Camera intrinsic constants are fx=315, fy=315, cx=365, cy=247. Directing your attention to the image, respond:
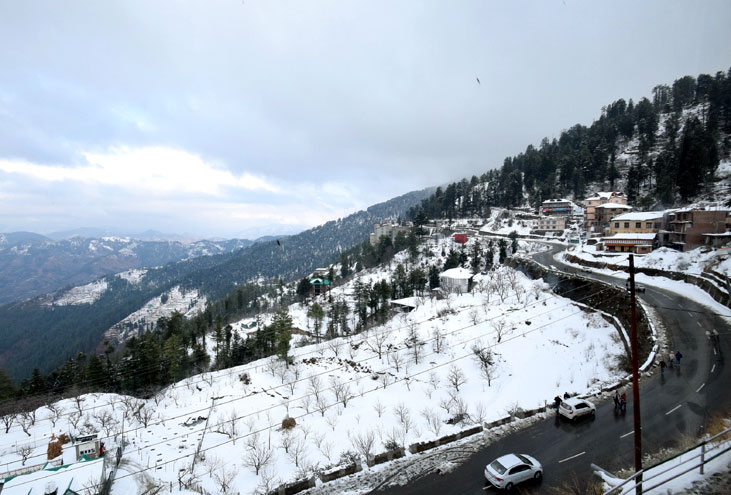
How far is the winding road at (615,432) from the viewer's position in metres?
12.4

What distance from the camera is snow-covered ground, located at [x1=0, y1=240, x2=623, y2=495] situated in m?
18.7

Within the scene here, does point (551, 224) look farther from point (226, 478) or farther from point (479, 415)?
point (226, 478)

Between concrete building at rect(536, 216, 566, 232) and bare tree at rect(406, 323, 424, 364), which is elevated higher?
concrete building at rect(536, 216, 566, 232)

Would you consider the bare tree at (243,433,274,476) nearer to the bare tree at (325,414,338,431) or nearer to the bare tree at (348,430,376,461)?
the bare tree at (325,414,338,431)

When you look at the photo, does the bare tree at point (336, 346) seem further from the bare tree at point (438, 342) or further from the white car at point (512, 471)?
the white car at point (512, 471)

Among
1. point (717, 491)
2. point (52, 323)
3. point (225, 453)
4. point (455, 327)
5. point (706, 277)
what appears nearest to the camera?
point (717, 491)

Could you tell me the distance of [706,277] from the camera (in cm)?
2717

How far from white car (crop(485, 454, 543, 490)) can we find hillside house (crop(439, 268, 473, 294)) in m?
37.3

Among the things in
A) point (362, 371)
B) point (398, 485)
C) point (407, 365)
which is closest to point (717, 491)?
point (398, 485)

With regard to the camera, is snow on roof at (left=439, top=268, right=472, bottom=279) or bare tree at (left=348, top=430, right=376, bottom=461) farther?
snow on roof at (left=439, top=268, right=472, bottom=279)

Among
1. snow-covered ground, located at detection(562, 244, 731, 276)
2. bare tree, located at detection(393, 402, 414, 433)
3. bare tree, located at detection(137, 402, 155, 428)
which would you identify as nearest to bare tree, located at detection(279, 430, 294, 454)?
bare tree, located at detection(393, 402, 414, 433)

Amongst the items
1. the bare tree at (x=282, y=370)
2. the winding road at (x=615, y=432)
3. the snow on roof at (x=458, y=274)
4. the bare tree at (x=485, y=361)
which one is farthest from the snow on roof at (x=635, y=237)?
the bare tree at (x=282, y=370)

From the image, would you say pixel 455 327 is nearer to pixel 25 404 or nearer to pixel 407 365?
pixel 407 365

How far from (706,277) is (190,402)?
154 feet
